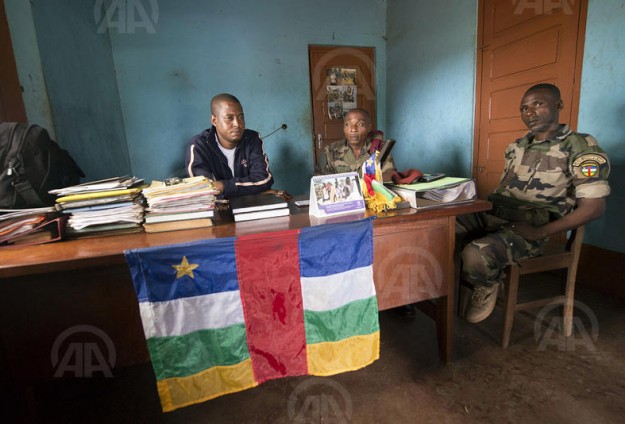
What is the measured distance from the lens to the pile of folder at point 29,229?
1.08 meters

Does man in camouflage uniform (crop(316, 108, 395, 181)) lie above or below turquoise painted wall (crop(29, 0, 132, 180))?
below

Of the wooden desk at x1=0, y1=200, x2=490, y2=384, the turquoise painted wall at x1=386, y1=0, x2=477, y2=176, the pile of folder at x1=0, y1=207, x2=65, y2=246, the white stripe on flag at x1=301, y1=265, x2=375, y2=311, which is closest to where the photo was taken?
the wooden desk at x1=0, y1=200, x2=490, y2=384

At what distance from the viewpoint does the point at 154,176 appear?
12.2 ft

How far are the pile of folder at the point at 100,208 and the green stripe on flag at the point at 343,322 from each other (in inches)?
30.2

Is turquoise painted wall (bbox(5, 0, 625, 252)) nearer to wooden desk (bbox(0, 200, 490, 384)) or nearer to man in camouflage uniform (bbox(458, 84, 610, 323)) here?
man in camouflage uniform (bbox(458, 84, 610, 323))

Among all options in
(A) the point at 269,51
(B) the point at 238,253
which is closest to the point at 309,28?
(A) the point at 269,51

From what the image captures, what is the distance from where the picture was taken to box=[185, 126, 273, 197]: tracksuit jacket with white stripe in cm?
204

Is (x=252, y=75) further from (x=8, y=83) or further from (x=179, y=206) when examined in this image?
(x=179, y=206)

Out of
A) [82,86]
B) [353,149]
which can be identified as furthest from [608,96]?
[82,86]

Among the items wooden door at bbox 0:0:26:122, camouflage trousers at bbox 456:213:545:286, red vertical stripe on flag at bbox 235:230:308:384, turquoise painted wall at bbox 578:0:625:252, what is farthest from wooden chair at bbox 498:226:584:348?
wooden door at bbox 0:0:26:122

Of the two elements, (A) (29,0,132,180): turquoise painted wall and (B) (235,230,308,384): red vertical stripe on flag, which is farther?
(A) (29,0,132,180): turquoise painted wall

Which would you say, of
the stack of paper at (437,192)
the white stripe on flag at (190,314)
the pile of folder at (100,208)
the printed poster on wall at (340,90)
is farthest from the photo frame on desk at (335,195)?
the printed poster on wall at (340,90)

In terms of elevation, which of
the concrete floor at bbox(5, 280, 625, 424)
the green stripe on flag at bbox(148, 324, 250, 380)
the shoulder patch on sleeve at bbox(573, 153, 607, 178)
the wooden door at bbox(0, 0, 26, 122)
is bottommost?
the concrete floor at bbox(5, 280, 625, 424)

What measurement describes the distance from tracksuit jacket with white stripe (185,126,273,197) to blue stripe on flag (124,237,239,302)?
3.11 ft
